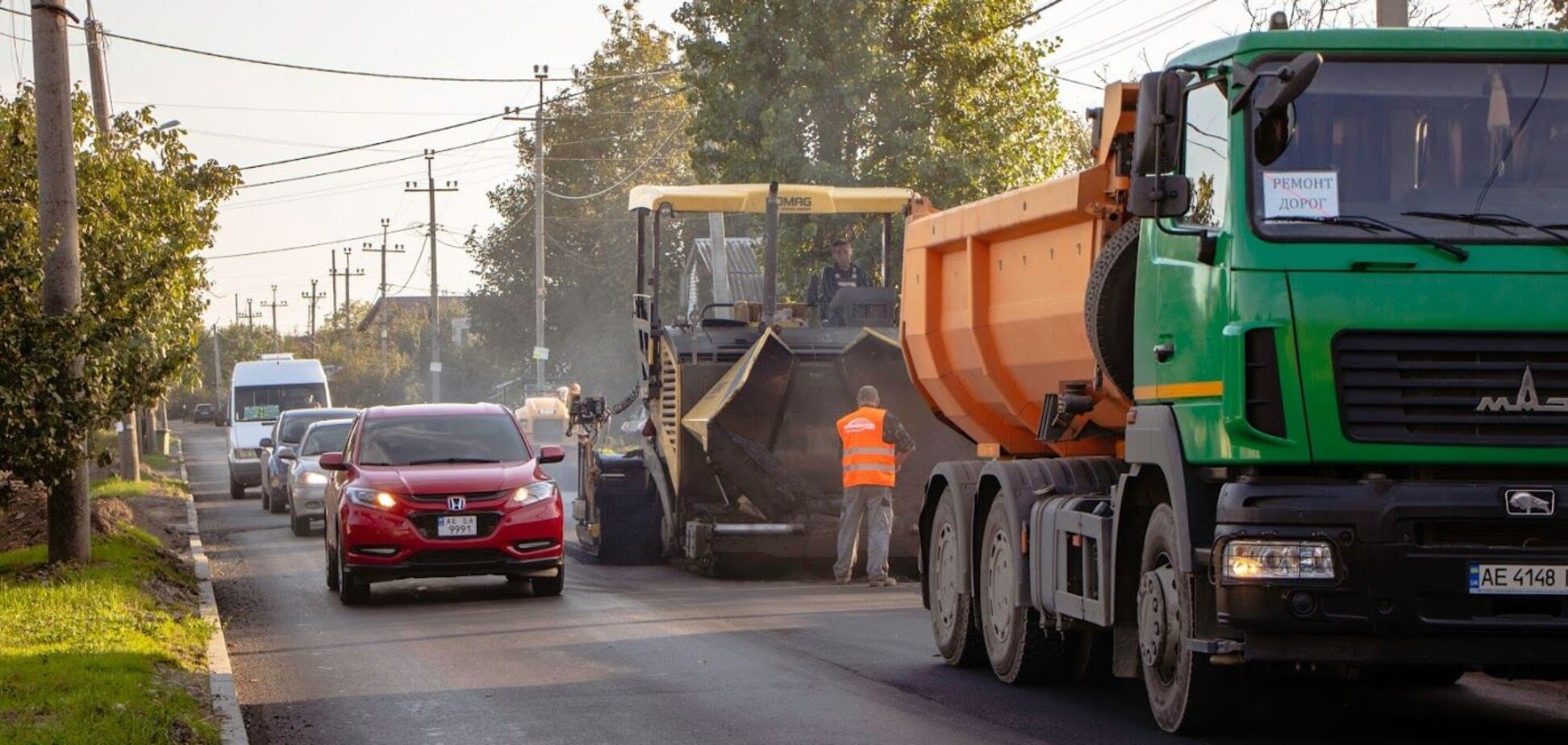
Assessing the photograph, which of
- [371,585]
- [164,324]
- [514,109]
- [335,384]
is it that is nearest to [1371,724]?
[371,585]

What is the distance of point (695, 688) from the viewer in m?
11.1

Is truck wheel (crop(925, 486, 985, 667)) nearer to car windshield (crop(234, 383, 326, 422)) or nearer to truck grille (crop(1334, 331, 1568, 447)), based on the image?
truck grille (crop(1334, 331, 1568, 447))

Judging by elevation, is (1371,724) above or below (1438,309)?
below

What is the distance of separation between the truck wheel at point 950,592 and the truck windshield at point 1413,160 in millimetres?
4094

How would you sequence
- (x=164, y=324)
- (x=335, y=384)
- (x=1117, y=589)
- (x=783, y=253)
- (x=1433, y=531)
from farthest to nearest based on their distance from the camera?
(x=335, y=384) < (x=783, y=253) < (x=164, y=324) < (x=1117, y=589) < (x=1433, y=531)

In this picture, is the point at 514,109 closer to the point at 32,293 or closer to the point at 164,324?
the point at 164,324

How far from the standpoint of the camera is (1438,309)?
8055 mm

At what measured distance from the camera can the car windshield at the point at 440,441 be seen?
58.8 feet

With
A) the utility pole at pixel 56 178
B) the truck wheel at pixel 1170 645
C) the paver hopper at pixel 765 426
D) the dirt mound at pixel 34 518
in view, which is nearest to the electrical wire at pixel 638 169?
the dirt mound at pixel 34 518

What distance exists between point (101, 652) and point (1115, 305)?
625cm

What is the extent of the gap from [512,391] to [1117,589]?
3002 inches

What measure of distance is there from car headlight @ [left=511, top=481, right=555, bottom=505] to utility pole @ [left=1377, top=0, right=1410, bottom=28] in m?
7.46

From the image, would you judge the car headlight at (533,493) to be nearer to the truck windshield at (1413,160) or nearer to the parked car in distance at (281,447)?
the truck windshield at (1413,160)

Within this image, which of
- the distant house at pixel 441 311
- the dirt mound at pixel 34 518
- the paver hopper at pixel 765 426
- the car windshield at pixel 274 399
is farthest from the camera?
the distant house at pixel 441 311
